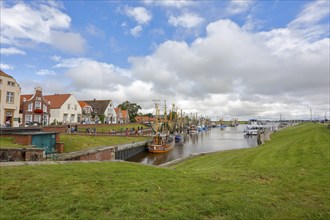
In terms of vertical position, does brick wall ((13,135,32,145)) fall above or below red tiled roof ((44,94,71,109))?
below

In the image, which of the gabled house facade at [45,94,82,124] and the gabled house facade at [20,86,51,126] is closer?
the gabled house facade at [20,86,51,126]

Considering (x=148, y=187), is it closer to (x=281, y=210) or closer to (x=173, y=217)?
(x=173, y=217)

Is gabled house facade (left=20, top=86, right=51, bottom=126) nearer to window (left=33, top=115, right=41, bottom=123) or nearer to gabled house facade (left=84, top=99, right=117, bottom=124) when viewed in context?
window (left=33, top=115, right=41, bottom=123)

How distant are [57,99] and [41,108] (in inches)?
429

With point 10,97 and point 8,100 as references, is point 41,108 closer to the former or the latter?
point 10,97

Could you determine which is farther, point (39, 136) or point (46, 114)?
point (46, 114)

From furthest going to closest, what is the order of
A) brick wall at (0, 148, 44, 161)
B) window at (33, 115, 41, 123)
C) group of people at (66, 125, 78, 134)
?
window at (33, 115, 41, 123)
group of people at (66, 125, 78, 134)
brick wall at (0, 148, 44, 161)

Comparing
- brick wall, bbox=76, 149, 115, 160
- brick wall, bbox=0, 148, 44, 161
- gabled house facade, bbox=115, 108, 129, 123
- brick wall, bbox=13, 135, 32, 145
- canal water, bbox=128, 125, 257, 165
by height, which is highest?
gabled house facade, bbox=115, 108, 129, 123

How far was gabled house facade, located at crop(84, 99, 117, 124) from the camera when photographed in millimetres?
75375

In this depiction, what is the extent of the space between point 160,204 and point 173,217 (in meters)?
0.80

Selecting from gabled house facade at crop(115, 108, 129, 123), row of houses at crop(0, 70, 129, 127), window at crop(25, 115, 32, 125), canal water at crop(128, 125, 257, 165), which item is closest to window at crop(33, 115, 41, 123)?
row of houses at crop(0, 70, 129, 127)

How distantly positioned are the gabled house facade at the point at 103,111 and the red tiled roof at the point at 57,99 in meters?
15.8

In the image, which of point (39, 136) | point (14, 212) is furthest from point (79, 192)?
point (39, 136)

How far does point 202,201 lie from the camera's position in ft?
20.8
